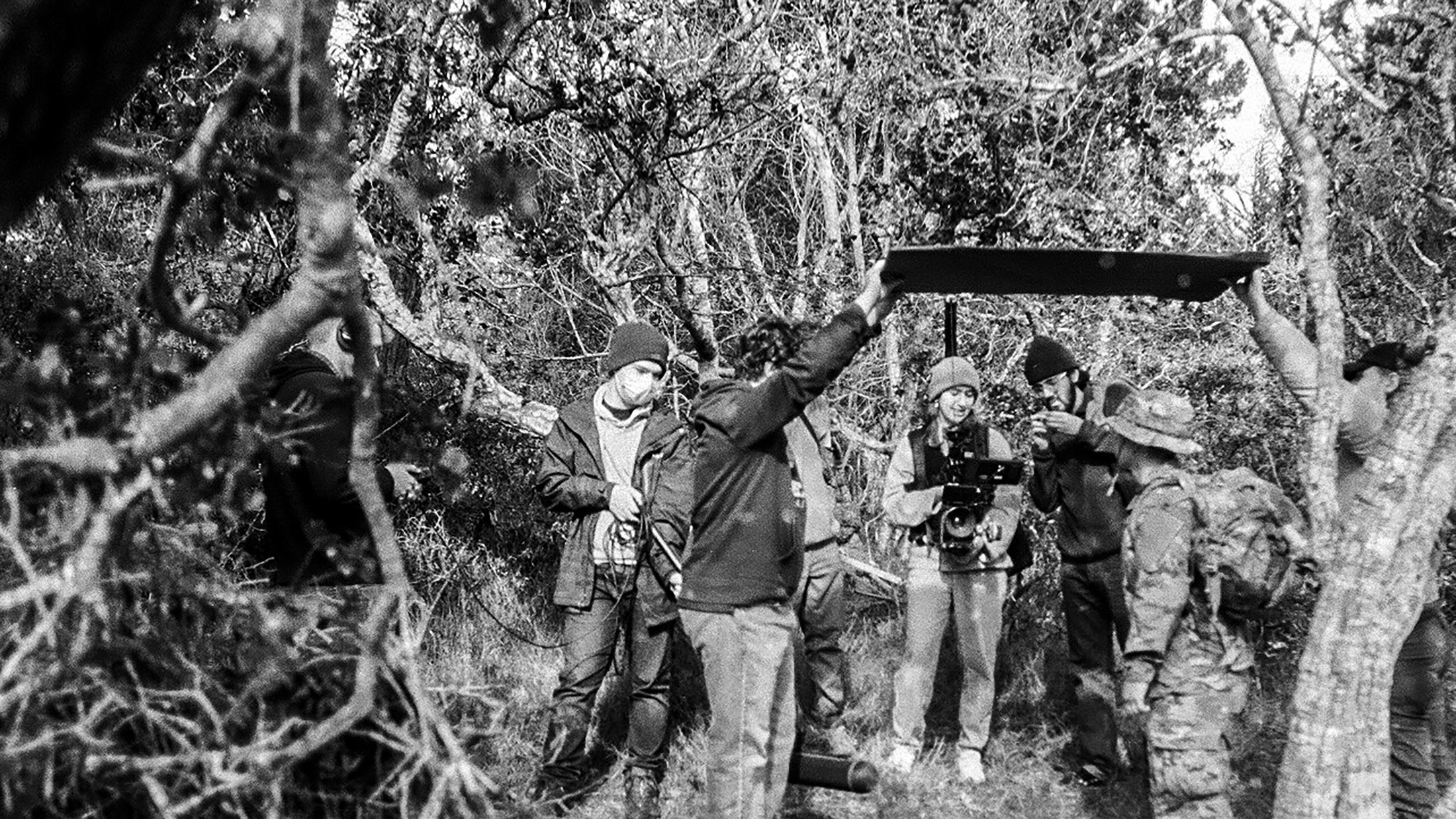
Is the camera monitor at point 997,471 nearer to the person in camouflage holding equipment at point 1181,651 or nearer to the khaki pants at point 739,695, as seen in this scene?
the person in camouflage holding equipment at point 1181,651

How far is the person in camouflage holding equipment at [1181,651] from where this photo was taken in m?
3.96

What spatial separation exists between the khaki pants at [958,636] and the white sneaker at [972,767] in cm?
4

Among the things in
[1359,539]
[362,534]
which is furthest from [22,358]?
[1359,539]

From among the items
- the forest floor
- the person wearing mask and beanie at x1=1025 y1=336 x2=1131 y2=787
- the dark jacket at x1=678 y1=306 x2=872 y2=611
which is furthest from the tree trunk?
the person wearing mask and beanie at x1=1025 y1=336 x2=1131 y2=787

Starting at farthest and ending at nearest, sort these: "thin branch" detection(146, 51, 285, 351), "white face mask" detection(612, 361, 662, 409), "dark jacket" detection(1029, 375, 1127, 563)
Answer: "dark jacket" detection(1029, 375, 1127, 563)
"white face mask" detection(612, 361, 662, 409)
"thin branch" detection(146, 51, 285, 351)

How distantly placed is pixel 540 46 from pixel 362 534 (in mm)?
3072

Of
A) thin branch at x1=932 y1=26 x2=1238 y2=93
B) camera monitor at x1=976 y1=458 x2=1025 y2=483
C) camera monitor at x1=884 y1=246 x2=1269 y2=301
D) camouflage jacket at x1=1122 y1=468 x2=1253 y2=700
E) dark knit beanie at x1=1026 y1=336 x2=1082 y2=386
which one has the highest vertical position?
thin branch at x1=932 y1=26 x2=1238 y2=93

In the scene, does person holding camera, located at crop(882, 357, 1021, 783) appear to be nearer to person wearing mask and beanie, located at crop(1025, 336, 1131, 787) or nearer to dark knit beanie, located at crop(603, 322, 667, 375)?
person wearing mask and beanie, located at crop(1025, 336, 1131, 787)

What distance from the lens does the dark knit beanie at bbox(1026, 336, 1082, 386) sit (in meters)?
5.60

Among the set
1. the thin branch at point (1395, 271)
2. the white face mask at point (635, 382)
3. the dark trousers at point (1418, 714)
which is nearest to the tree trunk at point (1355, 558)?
the dark trousers at point (1418, 714)

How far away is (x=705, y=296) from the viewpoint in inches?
269

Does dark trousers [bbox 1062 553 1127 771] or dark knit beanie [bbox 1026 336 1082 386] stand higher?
dark knit beanie [bbox 1026 336 1082 386]

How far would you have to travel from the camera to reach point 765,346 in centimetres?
436

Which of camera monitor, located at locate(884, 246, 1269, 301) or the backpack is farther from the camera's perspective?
the backpack
